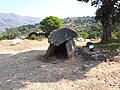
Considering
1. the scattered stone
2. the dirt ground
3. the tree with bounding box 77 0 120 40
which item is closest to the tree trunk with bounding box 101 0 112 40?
the tree with bounding box 77 0 120 40

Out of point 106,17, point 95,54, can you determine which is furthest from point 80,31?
point 95,54

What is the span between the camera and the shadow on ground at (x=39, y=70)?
330 inches

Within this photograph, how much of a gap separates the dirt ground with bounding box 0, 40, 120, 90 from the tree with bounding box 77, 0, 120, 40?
3611 millimetres

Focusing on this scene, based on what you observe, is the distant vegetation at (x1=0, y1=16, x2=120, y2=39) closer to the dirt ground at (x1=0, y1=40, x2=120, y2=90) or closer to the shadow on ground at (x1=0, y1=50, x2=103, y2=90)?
the shadow on ground at (x1=0, y1=50, x2=103, y2=90)

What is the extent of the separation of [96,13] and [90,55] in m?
3.89

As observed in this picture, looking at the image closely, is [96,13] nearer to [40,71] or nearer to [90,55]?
[90,55]

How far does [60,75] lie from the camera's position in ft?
28.6

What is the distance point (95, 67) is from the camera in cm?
930

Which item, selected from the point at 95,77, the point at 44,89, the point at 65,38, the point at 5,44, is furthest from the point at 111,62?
the point at 5,44

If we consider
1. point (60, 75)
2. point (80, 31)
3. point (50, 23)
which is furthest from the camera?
point (80, 31)

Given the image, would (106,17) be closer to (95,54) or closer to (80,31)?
(95,54)

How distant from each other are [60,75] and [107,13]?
575cm

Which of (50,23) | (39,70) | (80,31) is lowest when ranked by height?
(80,31)

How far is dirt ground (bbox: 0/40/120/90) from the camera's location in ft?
25.5
